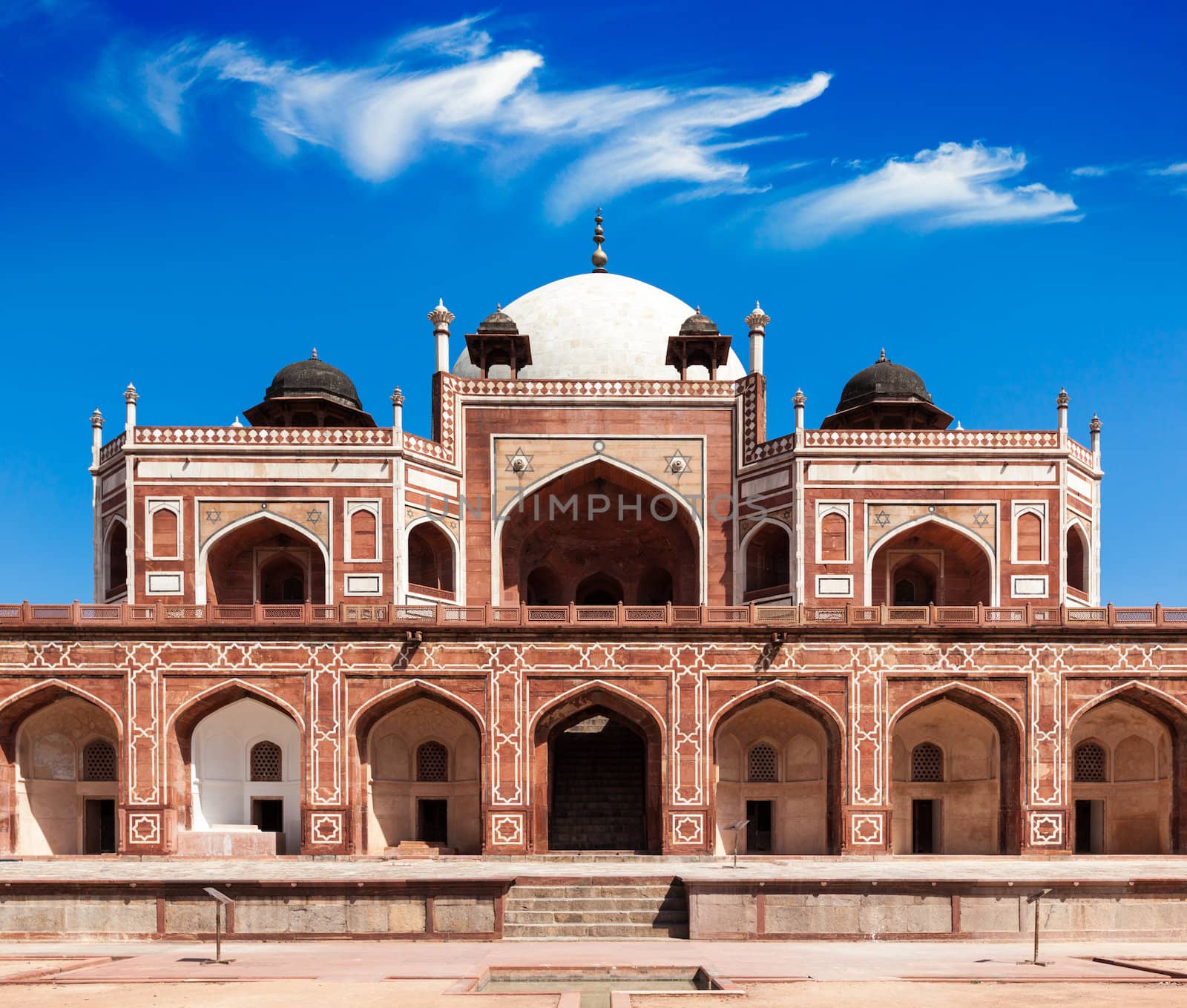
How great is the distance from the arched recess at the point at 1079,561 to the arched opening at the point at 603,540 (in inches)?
311

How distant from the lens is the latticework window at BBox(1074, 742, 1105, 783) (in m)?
25.2

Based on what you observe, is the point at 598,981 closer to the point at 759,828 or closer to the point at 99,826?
the point at 759,828

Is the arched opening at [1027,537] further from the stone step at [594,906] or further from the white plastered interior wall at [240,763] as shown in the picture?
the white plastered interior wall at [240,763]

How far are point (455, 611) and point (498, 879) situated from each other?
28.4 feet

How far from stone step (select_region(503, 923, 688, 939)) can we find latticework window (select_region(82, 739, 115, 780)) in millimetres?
11028

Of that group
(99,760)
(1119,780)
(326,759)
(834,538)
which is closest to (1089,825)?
(1119,780)

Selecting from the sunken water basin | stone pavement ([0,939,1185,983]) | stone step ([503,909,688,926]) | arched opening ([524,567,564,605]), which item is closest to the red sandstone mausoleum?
arched opening ([524,567,564,605])

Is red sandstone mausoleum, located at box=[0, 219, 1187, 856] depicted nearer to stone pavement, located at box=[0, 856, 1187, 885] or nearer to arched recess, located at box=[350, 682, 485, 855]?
arched recess, located at box=[350, 682, 485, 855]

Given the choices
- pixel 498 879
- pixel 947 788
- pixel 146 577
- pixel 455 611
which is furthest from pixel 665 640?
pixel 146 577

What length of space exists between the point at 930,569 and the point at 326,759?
13114mm

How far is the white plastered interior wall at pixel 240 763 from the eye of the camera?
80.4ft

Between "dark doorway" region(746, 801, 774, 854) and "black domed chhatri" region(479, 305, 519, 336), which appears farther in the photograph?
"black domed chhatri" region(479, 305, 519, 336)

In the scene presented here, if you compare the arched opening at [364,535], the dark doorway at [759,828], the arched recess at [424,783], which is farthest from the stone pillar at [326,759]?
the dark doorway at [759,828]

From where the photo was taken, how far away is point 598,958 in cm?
1495
